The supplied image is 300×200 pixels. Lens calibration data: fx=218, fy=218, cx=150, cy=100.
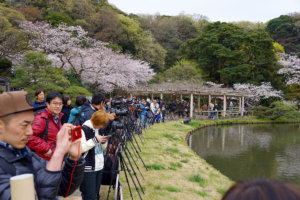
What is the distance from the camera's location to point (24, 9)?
20234 mm

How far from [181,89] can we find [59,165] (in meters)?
16.0

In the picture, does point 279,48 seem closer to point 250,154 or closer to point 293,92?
point 293,92

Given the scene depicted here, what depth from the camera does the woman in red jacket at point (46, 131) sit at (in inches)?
88.3

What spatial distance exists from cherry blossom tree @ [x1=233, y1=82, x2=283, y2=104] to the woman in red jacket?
73.1ft

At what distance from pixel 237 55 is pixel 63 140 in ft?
83.1

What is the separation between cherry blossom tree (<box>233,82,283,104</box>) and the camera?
22.3 metres

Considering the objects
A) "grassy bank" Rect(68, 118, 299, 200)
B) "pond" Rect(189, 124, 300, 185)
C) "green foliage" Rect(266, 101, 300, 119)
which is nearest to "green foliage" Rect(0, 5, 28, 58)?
"grassy bank" Rect(68, 118, 299, 200)

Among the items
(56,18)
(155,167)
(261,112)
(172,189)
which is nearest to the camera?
(172,189)

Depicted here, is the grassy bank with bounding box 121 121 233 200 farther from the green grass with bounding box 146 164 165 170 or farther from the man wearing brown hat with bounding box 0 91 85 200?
the man wearing brown hat with bounding box 0 91 85 200

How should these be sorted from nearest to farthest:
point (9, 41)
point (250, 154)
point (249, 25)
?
1. point (250, 154)
2. point (9, 41)
3. point (249, 25)

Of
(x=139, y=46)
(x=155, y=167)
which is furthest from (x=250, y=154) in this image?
(x=139, y=46)

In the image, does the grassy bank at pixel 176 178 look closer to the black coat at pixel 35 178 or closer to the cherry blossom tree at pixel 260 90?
the black coat at pixel 35 178

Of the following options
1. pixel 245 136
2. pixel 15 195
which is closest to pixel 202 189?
pixel 15 195

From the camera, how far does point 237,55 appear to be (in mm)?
23828
